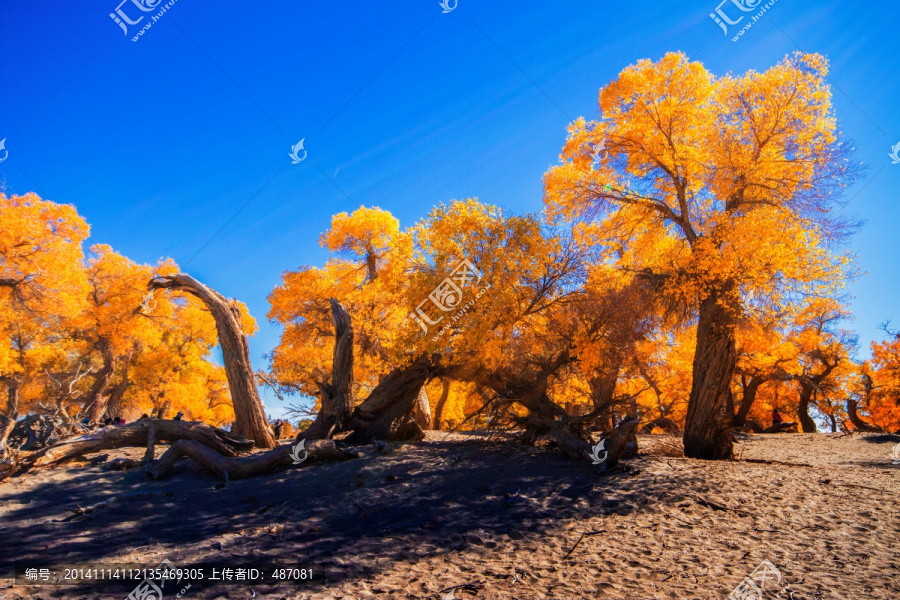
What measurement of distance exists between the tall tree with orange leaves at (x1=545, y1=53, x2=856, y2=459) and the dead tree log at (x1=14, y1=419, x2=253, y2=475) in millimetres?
10042

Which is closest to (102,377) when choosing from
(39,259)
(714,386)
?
(39,259)

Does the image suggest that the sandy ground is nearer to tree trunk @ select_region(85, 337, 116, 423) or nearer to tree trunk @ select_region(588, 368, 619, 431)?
tree trunk @ select_region(588, 368, 619, 431)

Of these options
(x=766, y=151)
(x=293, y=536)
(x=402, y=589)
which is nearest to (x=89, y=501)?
(x=293, y=536)

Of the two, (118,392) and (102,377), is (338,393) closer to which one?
(102,377)

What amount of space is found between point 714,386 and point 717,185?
4.51m

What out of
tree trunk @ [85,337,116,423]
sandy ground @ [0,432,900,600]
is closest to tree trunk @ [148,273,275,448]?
sandy ground @ [0,432,900,600]

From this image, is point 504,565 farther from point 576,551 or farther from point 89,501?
point 89,501

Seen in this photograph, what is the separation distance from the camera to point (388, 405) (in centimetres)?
1125

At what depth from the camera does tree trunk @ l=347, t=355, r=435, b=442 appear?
11055 mm

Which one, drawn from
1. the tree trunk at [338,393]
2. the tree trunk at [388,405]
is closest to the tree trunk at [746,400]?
the tree trunk at [388,405]

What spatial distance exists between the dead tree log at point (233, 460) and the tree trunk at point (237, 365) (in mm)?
2244

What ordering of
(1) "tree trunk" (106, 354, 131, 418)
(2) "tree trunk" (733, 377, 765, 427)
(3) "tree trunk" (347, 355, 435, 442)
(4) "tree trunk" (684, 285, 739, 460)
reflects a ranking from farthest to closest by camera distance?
(1) "tree trunk" (106, 354, 131, 418)
(2) "tree trunk" (733, 377, 765, 427)
(3) "tree trunk" (347, 355, 435, 442)
(4) "tree trunk" (684, 285, 739, 460)

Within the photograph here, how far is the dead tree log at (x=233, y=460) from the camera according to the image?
8.52m

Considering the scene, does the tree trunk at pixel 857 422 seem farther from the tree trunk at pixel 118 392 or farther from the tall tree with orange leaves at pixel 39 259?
the tree trunk at pixel 118 392
